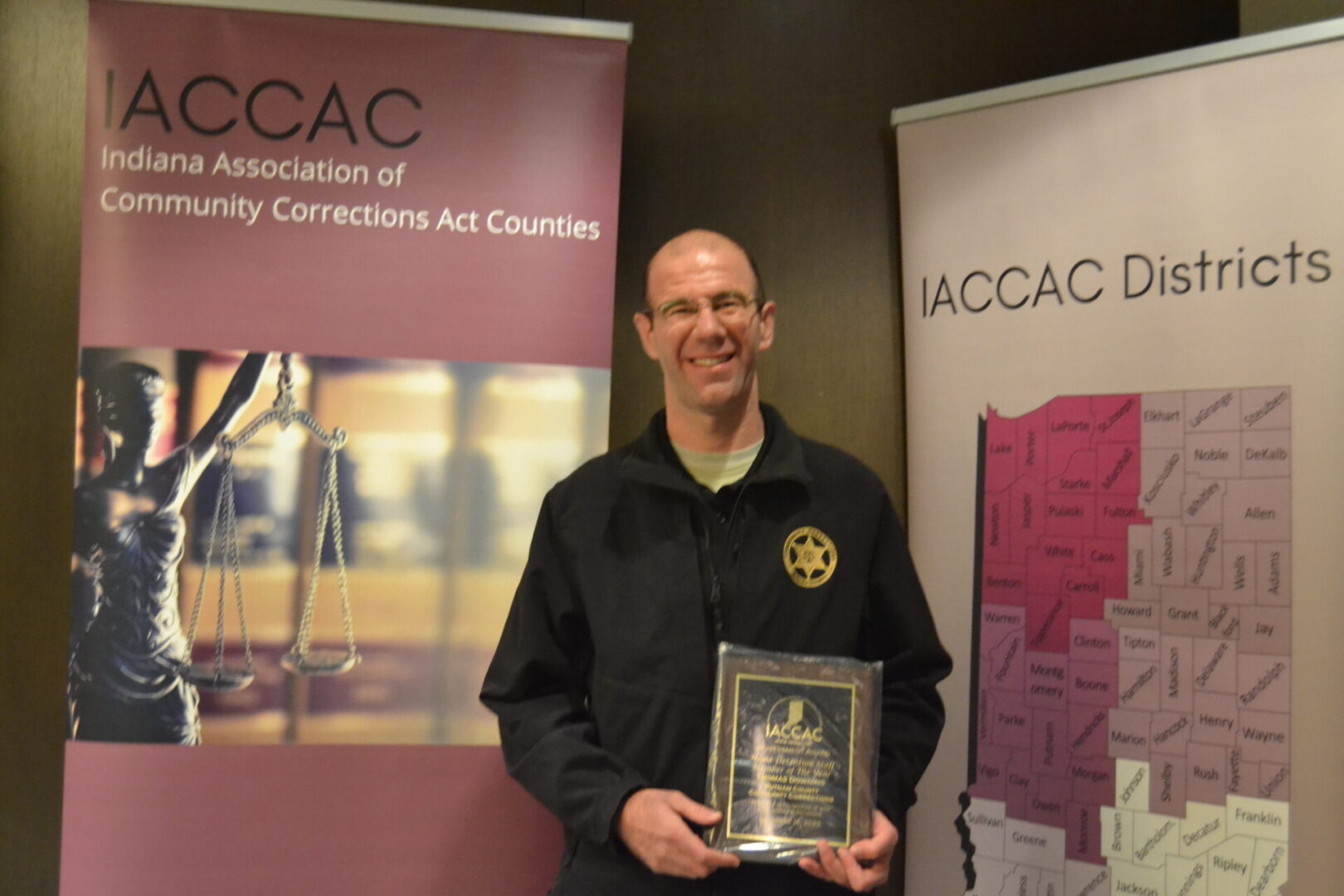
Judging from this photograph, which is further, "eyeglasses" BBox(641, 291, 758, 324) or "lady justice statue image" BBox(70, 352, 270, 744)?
"lady justice statue image" BBox(70, 352, 270, 744)

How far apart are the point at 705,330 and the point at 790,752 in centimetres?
69

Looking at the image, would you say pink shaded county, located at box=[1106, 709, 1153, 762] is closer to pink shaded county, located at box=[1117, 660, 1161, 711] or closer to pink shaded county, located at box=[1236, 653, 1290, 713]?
pink shaded county, located at box=[1117, 660, 1161, 711]

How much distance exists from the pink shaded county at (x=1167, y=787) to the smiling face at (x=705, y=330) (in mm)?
1215

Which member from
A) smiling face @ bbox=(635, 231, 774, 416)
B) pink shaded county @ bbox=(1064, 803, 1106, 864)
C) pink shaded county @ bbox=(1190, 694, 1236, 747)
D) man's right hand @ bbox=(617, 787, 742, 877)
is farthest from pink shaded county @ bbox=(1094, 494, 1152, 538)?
man's right hand @ bbox=(617, 787, 742, 877)

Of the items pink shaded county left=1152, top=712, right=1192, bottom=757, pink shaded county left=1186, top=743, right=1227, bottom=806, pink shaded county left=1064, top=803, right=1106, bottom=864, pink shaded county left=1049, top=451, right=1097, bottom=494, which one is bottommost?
pink shaded county left=1064, top=803, right=1106, bottom=864

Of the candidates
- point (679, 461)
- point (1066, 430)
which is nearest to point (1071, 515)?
point (1066, 430)

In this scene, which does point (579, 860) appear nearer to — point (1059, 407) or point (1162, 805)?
point (1162, 805)

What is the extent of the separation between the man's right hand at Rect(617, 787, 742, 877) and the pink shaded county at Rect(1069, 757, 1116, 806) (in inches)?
42.0

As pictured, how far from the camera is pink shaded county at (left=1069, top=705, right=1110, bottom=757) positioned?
216 cm

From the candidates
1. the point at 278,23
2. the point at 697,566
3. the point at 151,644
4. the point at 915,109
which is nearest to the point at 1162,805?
the point at 697,566

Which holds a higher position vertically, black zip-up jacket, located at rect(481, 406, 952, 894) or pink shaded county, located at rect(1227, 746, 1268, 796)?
black zip-up jacket, located at rect(481, 406, 952, 894)

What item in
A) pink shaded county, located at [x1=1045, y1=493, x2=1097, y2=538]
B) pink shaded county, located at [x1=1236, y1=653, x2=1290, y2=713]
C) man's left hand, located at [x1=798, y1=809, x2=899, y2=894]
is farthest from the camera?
pink shaded county, located at [x1=1045, y1=493, x2=1097, y2=538]

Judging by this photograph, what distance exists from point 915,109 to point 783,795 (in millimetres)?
1759

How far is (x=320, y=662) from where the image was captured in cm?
216
